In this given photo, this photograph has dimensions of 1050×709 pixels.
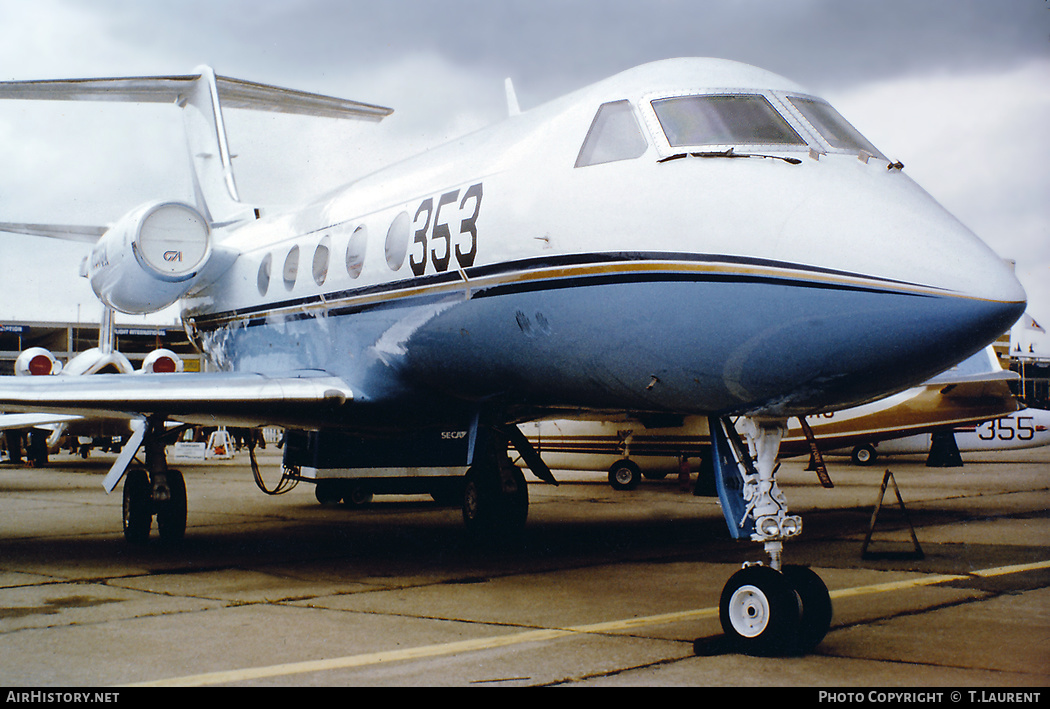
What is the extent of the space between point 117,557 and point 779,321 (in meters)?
6.87

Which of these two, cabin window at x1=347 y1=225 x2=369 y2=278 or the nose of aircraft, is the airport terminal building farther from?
the nose of aircraft

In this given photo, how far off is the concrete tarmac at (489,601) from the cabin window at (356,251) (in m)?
2.60

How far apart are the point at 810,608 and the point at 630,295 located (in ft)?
6.34

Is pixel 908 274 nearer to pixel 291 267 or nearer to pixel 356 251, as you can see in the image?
pixel 356 251

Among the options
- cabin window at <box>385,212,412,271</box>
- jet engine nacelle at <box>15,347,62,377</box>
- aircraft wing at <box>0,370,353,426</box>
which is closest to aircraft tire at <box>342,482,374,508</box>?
aircraft wing at <box>0,370,353,426</box>

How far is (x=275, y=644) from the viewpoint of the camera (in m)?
5.19

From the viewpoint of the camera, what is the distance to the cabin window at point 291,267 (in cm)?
938

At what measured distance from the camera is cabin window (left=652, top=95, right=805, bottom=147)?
5.32 metres

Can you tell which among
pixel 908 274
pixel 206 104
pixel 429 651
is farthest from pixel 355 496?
pixel 908 274

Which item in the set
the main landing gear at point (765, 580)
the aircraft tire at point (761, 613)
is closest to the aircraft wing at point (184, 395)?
the main landing gear at point (765, 580)

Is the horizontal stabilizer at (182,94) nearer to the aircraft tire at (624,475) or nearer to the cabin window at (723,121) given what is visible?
the aircraft tire at (624,475)

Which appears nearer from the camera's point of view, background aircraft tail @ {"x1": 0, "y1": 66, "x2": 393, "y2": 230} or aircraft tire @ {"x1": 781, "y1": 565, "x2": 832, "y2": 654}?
aircraft tire @ {"x1": 781, "y1": 565, "x2": 832, "y2": 654}

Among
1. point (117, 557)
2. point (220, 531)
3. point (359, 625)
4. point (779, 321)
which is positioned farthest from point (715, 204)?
point (220, 531)
